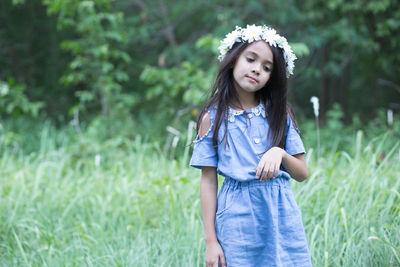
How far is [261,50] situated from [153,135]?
4848 mm

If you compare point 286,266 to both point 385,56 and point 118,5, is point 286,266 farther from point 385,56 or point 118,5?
point 118,5

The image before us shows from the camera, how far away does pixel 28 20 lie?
912 cm

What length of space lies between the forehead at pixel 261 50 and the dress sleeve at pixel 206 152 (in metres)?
0.33

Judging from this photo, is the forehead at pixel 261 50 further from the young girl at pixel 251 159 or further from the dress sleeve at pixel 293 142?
the dress sleeve at pixel 293 142

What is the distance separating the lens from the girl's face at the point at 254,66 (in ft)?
6.06

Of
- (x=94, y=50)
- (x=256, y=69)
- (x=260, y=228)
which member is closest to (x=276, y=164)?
(x=260, y=228)

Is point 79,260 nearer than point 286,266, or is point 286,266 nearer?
point 286,266

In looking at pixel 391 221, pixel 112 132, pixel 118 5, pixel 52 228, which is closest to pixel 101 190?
pixel 52 228

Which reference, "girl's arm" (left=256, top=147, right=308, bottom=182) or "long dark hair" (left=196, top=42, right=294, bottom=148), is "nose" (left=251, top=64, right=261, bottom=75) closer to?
"long dark hair" (left=196, top=42, right=294, bottom=148)

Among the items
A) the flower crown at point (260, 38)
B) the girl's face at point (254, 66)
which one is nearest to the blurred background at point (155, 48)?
the flower crown at point (260, 38)

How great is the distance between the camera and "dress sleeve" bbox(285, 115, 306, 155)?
1.91m

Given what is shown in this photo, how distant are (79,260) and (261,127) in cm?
154

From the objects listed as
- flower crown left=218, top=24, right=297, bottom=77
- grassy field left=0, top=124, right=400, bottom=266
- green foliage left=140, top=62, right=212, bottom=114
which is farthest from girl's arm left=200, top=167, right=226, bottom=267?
green foliage left=140, top=62, right=212, bottom=114

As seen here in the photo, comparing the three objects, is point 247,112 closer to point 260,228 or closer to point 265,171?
point 265,171
